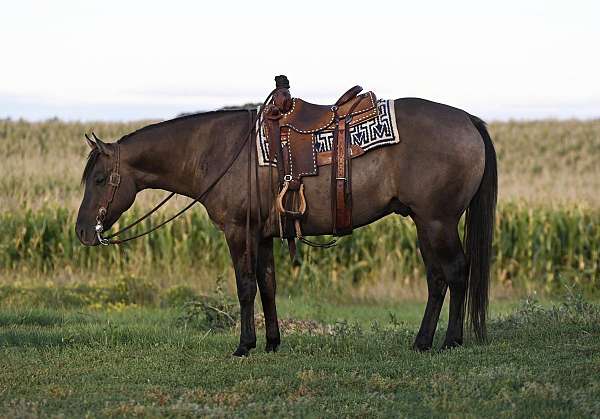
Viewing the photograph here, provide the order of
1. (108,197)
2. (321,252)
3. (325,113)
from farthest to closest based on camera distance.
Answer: (321,252) → (108,197) → (325,113)

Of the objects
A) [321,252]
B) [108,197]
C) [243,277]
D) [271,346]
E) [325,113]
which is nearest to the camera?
[243,277]

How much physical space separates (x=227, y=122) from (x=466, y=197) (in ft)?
7.76

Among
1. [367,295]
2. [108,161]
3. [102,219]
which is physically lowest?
[367,295]

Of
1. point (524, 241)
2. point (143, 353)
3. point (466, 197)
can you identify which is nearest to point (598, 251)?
point (524, 241)

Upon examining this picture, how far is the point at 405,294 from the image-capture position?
15.6 m

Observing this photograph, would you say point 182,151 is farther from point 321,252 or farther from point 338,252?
point 338,252

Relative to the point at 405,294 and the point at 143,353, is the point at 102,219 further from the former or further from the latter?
the point at 405,294

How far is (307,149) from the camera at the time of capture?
27.5 ft

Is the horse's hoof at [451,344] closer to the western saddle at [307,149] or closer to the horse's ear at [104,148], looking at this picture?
the western saddle at [307,149]

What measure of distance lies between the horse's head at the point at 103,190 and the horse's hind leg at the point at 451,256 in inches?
113

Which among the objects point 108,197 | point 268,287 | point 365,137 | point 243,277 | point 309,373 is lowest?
point 309,373

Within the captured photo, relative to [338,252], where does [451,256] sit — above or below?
above

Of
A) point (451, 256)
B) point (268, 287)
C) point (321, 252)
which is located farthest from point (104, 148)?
point (321, 252)

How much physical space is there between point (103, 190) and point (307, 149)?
198cm
